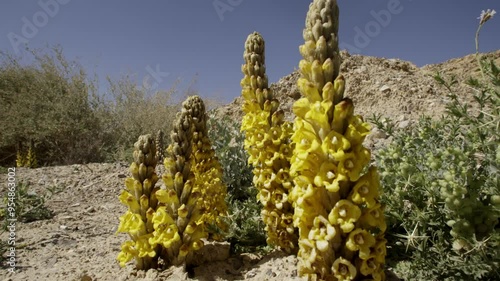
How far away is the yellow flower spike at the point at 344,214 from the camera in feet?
5.42

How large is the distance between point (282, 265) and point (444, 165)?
1367 millimetres

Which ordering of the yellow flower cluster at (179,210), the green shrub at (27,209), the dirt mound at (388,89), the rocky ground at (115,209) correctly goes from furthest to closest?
the dirt mound at (388,89) < the green shrub at (27,209) < the rocky ground at (115,209) < the yellow flower cluster at (179,210)

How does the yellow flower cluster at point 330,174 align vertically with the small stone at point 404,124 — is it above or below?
below

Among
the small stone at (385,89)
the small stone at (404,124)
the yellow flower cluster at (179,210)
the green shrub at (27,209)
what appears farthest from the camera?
the small stone at (385,89)

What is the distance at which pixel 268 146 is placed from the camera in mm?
2764

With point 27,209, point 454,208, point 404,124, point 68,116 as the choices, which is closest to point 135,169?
point 454,208

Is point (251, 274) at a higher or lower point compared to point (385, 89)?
lower

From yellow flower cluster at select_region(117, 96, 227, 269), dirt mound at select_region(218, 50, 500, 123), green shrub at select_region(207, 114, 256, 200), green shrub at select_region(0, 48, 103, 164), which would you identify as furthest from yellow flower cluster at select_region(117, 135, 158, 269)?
green shrub at select_region(0, 48, 103, 164)

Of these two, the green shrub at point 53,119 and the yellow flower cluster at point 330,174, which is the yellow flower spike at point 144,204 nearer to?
the yellow flower cluster at point 330,174

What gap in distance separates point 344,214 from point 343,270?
29 centimetres

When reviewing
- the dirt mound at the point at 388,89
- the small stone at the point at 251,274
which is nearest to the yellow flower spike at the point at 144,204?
the small stone at the point at 251,274

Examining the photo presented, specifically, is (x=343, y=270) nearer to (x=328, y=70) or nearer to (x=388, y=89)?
(x=328, y=70)

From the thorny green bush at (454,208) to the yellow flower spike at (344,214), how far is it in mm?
667

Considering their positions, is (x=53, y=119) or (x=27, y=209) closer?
(x=27, y=209)
